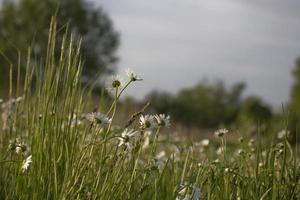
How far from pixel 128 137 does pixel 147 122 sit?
10 cm

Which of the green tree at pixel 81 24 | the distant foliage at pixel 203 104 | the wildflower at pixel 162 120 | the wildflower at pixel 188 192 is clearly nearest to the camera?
the wildflower at pixel 188 192

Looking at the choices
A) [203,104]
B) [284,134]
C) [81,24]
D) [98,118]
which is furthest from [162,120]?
[203,104]

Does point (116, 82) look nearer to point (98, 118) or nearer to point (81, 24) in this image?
point (98, 118)

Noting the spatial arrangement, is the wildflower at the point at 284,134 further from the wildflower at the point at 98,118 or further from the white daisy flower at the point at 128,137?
the wildflower at the point at 98,118

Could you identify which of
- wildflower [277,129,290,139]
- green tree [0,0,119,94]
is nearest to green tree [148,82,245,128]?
green tree [0,0,119,94]

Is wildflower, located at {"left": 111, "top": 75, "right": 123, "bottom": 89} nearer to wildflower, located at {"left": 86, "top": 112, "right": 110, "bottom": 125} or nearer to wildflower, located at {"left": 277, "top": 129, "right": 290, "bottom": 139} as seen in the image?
wildflower, located at {"left": 86, "top": 112, "right": 110, "bottom": 125}

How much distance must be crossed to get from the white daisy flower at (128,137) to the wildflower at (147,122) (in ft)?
0.15

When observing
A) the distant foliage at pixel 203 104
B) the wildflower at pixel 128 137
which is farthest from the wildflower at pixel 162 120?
the distant foliage at pixel 203 104

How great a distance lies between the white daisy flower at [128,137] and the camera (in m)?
2.53

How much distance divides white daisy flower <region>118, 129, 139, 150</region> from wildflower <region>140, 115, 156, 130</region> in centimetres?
5

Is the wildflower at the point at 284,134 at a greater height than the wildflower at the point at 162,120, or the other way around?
the wildflower at the point at 162,120

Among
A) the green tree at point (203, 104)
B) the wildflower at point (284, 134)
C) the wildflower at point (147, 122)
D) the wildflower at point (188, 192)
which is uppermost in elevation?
the wildflower at point (147, 122)

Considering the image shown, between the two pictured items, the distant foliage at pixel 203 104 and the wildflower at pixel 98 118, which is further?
the distant foliage at pixel 203 104

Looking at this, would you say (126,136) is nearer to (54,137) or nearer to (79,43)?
(54,137)
